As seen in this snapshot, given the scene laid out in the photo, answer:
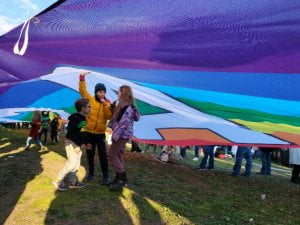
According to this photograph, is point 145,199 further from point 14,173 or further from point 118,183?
point 14,173

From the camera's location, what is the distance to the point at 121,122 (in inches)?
187

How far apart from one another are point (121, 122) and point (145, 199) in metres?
1.10

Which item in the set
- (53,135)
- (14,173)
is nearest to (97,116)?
(14,173)

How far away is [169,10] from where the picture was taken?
3.09 metres

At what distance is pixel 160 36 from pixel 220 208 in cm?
290

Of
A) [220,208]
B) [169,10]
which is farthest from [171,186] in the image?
[169,10]

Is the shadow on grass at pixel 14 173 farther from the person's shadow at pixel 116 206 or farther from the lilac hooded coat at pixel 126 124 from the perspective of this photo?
the lilac hooded coat at pixel 126 124

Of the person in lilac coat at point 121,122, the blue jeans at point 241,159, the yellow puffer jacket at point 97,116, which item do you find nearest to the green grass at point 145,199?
the blue jeans at point 241,159

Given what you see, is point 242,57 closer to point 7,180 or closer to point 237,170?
point 7,180

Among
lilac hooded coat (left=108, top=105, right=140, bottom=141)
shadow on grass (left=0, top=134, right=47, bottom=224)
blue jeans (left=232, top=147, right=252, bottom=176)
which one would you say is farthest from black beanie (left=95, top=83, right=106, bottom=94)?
blue jeans (left=232, top=147, right=252, bottom=176)

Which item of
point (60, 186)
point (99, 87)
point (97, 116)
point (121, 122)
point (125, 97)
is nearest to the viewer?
point (125, 97)

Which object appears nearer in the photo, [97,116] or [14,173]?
[97,116]

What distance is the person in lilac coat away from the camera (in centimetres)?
460

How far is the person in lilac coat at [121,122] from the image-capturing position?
4598 millimetres
